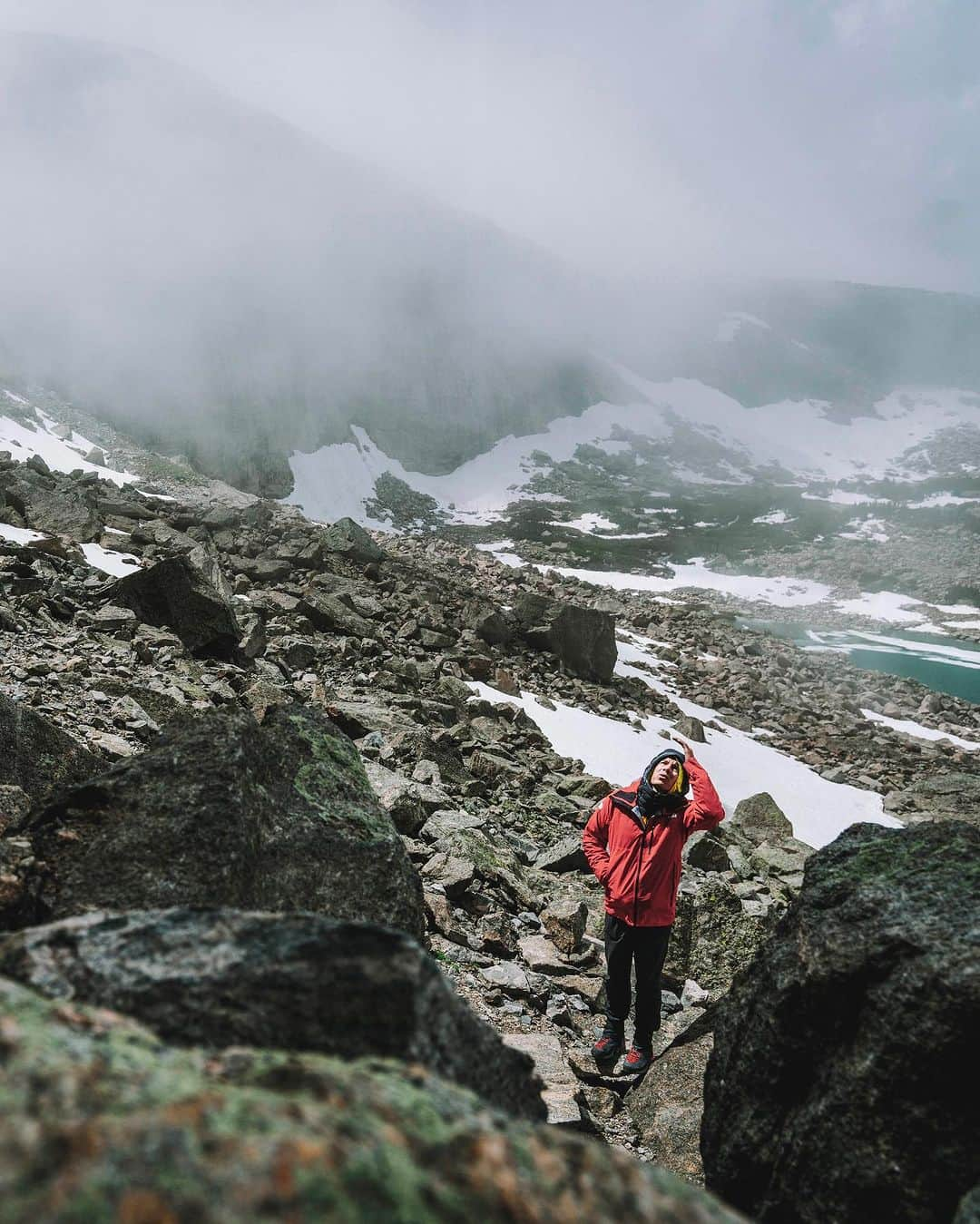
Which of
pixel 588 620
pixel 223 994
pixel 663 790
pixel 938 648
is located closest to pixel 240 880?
pixel 223 994

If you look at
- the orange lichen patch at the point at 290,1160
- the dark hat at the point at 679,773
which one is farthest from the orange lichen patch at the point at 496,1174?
the dark hat at the point at 679,773

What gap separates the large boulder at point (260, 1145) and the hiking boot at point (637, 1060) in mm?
3838

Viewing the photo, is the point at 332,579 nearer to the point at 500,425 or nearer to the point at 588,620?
the point at 588,620

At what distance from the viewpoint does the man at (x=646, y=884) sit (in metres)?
4.82

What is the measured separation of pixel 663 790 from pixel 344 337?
14924 centimetres

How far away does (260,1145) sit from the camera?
107 centimetres

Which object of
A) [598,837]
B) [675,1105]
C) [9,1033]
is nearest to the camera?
[9,1033]

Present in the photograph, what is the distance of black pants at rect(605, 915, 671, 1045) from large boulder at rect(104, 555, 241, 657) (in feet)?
27.1

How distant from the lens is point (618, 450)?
167 m

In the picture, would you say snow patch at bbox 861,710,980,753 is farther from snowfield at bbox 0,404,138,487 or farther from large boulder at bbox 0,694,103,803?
snowfield at bbox 0,404,138,487

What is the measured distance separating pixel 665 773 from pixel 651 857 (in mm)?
608

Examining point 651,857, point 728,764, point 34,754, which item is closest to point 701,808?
point 651,857

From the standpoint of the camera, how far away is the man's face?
492 cm

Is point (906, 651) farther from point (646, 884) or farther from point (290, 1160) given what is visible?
point (290, 1160)
